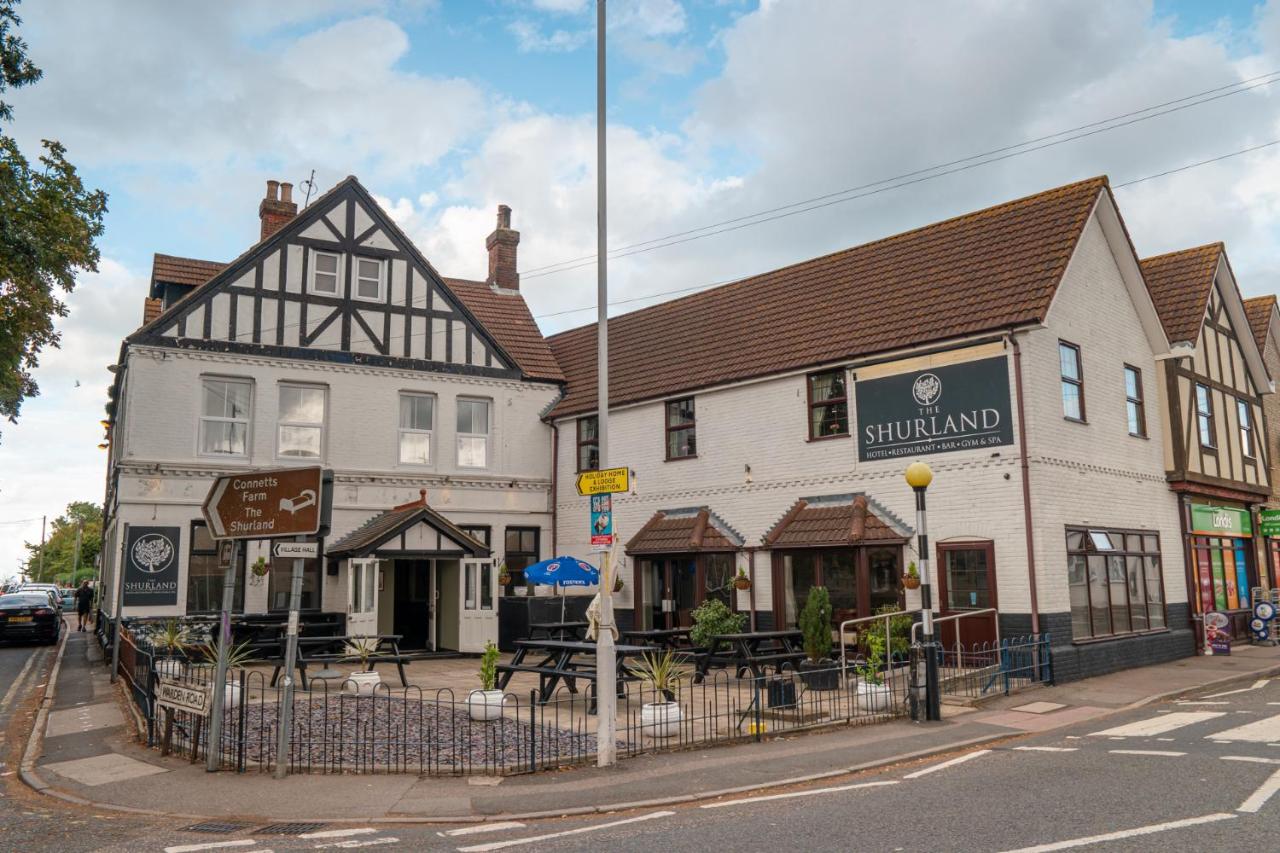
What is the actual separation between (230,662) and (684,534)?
1145 cm

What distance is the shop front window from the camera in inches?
724

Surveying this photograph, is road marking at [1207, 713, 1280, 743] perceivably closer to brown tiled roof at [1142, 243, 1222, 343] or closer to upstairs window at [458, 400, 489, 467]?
brown tiled roof at [1142, 243, 1222, 343]

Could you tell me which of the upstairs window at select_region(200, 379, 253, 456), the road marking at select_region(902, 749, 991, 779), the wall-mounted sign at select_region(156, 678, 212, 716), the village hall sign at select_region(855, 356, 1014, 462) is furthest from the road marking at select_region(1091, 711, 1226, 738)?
the upstairs window at select_region(200, 379, 253, 456)

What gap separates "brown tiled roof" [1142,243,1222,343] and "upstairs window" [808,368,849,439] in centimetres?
780

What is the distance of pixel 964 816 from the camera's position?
8094mm

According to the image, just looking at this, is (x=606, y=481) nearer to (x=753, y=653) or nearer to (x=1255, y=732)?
(x=753, y=653)

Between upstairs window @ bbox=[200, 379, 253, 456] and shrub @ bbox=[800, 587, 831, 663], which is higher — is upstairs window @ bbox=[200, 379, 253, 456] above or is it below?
above

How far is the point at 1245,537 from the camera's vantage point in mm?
25031

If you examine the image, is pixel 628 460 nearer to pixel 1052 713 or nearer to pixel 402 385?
pixel 402 385

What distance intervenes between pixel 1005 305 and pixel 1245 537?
12.2 metres

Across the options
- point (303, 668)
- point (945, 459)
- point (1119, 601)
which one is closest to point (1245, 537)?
point (1119, 601)

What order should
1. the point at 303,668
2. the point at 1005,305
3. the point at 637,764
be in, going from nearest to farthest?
the point at 637,764, the point at 303,668, the point at 1005,305

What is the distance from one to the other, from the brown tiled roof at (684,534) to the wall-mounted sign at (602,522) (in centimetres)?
1110

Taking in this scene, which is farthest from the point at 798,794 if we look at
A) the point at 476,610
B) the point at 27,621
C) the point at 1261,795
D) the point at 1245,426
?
the point at 27,621
